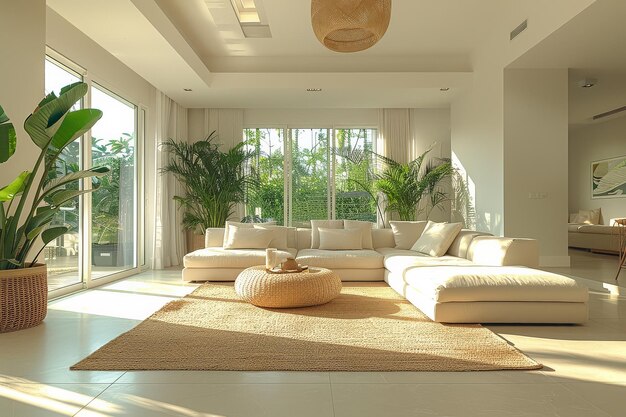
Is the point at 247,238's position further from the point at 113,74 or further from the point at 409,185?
the point at 409,185

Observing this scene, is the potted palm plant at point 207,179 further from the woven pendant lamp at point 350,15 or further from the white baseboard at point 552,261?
the white baseboard at point 552,261

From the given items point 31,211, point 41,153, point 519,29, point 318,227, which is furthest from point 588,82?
point 31,211

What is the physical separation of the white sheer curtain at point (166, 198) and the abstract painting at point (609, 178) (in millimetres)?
9371

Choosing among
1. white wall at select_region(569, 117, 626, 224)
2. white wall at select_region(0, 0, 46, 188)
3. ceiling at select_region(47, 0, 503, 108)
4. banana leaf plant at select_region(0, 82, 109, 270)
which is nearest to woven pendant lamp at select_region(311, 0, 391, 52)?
banana leaf plant at select_region(0, 82, 109, 270)

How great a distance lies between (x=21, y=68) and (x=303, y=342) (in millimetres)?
3315

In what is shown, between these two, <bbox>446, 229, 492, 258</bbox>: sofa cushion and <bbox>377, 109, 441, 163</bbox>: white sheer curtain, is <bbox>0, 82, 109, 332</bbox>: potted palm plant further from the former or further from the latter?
<bbox>377, 109, 441, 163</bbox>: white sheer curtain

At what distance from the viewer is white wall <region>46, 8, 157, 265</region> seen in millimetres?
5297

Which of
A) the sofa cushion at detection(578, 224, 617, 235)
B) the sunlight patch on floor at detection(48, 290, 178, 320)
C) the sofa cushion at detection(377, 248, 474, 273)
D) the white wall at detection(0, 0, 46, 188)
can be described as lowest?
the sunlight patch on floor at detection(48, 290, 178, 320)

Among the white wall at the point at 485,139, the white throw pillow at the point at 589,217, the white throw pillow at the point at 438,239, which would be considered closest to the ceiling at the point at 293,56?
the white wall at the point at 485,139

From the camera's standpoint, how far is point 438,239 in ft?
18.8

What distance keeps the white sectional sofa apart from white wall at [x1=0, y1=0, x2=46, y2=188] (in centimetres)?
238

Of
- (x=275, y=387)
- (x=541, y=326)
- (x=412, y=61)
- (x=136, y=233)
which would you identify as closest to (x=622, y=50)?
(x=412, y=61)

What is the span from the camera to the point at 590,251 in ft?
34.0

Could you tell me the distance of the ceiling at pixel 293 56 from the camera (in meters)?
6.14
